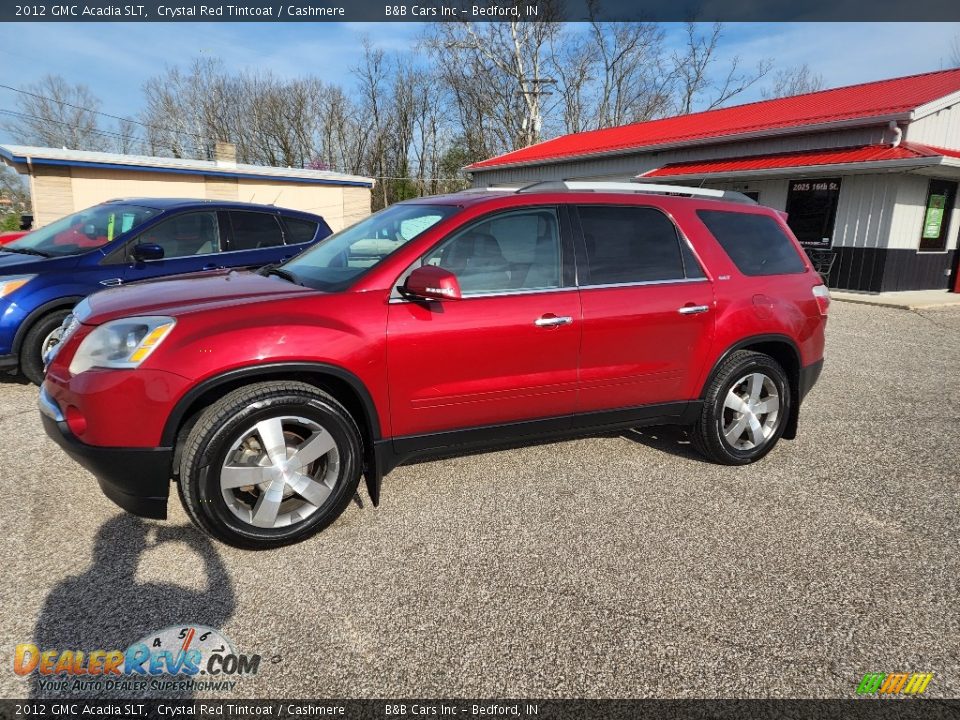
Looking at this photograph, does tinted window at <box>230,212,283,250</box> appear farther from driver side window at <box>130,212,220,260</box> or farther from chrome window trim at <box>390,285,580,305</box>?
chrome window trim at <box>390,285,580,305</box>

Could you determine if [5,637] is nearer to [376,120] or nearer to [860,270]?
[860,270]

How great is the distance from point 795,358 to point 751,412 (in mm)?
532

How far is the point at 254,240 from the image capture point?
6.65m

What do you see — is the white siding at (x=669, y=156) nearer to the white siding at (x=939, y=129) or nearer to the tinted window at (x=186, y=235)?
the white siding at (x=939, y=129)

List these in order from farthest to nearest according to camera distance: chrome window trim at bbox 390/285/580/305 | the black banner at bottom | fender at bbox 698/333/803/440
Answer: fender at bbox 698/333/803/440 → chrome window trim at bbox 390/285/580/305 → the black banner at bottom

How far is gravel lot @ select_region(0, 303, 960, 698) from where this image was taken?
226 cm

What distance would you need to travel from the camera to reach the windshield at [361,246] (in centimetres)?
331

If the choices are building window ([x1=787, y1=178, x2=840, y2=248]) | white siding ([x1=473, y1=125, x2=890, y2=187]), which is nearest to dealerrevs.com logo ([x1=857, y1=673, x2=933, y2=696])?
building window ([x1=787, y1=178, x2=840, y2=248])

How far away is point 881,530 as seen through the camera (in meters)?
3.30

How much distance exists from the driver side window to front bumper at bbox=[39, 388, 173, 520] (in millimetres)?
3548

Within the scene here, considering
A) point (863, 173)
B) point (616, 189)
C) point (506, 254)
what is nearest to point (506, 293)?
point (506, 254)

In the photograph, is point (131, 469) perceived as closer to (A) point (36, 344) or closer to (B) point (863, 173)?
(A) point (36, 344)

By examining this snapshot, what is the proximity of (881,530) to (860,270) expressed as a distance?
508 inches
